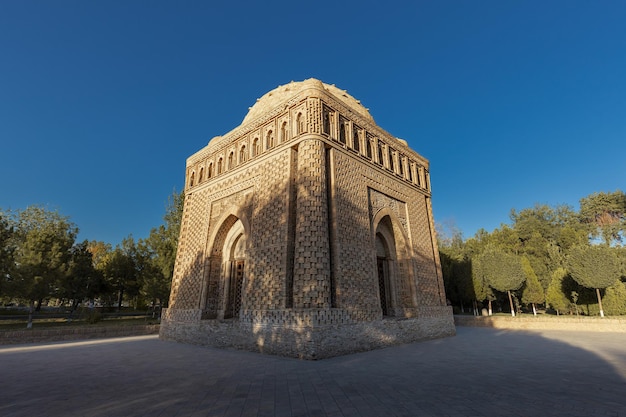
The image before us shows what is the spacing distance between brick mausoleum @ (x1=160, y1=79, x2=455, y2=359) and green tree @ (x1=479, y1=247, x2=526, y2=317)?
8.31 m

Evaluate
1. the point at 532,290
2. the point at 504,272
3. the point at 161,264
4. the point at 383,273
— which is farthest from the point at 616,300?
the point at 161,264

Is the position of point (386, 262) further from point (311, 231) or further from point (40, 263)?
point (40, 263)

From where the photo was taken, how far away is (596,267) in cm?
1588

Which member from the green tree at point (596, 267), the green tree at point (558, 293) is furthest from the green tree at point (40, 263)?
the green tree at point (558, 293)

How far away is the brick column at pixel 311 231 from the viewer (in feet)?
26.3

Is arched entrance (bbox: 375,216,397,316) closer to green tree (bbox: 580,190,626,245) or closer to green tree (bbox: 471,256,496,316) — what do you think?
green tree (bbox: 471,256,496,316)

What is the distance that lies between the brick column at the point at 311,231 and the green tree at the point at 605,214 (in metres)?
35.2

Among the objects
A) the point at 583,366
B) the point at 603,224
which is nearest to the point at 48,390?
the point at 583,366

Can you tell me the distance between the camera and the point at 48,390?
15.7ft

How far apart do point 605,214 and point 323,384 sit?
4228 centimetres

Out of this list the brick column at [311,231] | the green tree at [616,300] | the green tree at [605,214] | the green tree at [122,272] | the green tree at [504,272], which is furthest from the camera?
the green tree at [605,214]

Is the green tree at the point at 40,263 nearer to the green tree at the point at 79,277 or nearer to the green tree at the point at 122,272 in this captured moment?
the green tree at the point at 79,277

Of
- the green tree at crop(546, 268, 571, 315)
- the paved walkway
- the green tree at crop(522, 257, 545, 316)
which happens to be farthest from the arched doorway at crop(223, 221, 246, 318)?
the green tree at crop(546, 268, 571, 315)

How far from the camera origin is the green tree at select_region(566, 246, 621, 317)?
615 inches
